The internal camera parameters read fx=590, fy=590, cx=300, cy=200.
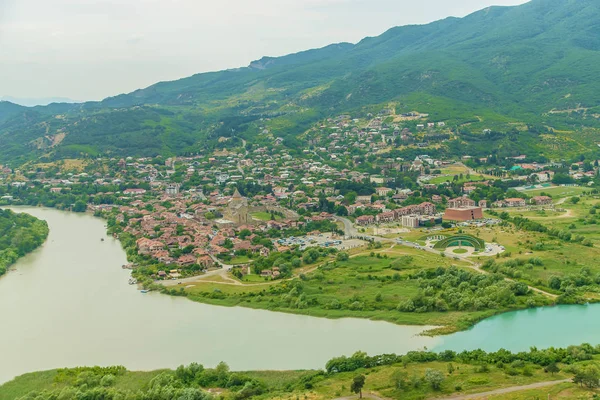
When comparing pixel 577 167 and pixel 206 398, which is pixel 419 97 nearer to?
pixel 577 167

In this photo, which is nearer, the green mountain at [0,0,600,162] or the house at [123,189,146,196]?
the house at [123,189,146,196]

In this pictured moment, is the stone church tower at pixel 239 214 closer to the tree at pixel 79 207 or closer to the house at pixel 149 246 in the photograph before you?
the house at pixel 149 246

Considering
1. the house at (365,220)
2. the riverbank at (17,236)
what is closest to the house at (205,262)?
the riverbank at (17,236)

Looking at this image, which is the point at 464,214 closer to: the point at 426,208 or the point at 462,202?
the point at 462,202

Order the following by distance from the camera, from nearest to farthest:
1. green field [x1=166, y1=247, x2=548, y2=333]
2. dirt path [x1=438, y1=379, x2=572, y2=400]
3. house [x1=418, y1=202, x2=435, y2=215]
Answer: dirt path [x1=438, y1=379, x2=572, y2=400] → green field [x1=166, y1=247, x2=548, y2=333] → house [x1=418, y1=202, x2=435, y2=215]

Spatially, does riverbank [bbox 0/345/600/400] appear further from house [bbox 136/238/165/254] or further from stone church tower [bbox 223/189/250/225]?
stone church tower [bbox 223/189/250/225]

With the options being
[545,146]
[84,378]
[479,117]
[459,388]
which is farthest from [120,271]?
[479,117]

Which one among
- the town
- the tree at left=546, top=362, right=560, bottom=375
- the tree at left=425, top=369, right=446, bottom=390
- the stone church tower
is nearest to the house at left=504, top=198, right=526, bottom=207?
the town
